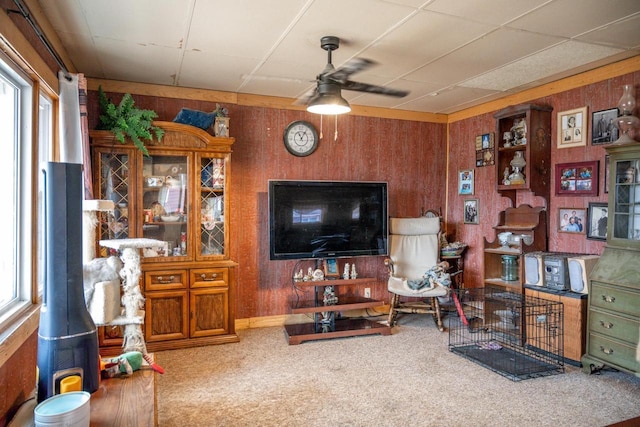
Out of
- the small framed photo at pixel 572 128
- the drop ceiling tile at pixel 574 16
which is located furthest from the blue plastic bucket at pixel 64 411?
the small framed photo at pixel 572 128

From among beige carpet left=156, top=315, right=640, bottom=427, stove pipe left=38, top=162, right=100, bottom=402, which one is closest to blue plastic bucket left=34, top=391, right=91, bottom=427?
stove pipe left=38, top=162, right=100, bottom=402

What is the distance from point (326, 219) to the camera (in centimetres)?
446

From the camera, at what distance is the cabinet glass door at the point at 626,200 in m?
3.11

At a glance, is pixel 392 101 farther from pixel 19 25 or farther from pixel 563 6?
pixel 19 25

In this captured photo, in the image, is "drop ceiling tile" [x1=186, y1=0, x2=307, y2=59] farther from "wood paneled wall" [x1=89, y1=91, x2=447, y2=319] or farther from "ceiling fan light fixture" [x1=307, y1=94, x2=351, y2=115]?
"wood paneled wall" [x1=89, y1=91, x2=447, y2=319]

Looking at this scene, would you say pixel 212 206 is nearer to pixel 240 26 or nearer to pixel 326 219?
pixel 326 219

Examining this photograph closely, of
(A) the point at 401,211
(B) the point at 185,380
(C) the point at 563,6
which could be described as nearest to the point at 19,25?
(B) the point at 185,380

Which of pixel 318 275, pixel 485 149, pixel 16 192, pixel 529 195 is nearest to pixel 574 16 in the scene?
pixel 529 195

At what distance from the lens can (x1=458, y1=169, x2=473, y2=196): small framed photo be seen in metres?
5.02

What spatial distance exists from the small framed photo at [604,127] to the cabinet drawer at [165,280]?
3787mm

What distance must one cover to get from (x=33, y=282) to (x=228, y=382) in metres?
1.46

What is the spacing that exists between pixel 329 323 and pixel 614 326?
2.41 m

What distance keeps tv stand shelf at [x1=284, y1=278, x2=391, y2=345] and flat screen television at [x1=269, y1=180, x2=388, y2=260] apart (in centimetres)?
33

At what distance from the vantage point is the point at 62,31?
9.32 feet
